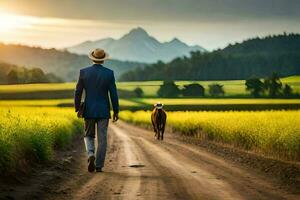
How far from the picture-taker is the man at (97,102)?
14730 millimetres

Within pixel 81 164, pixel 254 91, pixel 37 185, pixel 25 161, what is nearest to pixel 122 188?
pixel 37 185

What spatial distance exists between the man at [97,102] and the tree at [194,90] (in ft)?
355

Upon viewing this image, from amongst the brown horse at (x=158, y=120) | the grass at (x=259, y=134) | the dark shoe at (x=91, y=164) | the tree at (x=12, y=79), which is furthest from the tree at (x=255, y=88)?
the dark shoe at (x=91, y=164)

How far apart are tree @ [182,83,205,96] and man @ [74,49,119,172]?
108m

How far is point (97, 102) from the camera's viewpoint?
14836 millimetres

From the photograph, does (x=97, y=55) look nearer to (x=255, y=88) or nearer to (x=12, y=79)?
(x=255, y=88)

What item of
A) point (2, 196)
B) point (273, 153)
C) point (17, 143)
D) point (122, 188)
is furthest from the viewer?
point (273, 153)

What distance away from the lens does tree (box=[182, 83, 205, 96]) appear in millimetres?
124069

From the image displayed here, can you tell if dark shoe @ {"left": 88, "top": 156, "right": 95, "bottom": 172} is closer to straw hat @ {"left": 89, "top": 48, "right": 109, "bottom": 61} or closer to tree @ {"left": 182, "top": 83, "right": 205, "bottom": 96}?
straw hat @ {"left": 89, "top": 48, "right": 109, "bottom": 61}

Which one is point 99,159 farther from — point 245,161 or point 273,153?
point 273,153

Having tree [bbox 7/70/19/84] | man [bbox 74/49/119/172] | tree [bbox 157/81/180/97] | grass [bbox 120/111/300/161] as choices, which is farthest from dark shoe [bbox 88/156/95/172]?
tree [bbox 157/81/180/97]

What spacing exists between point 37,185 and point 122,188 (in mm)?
1716

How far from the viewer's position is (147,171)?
587 inches

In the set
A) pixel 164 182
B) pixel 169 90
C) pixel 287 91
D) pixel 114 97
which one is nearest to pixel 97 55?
pixel 114 97
